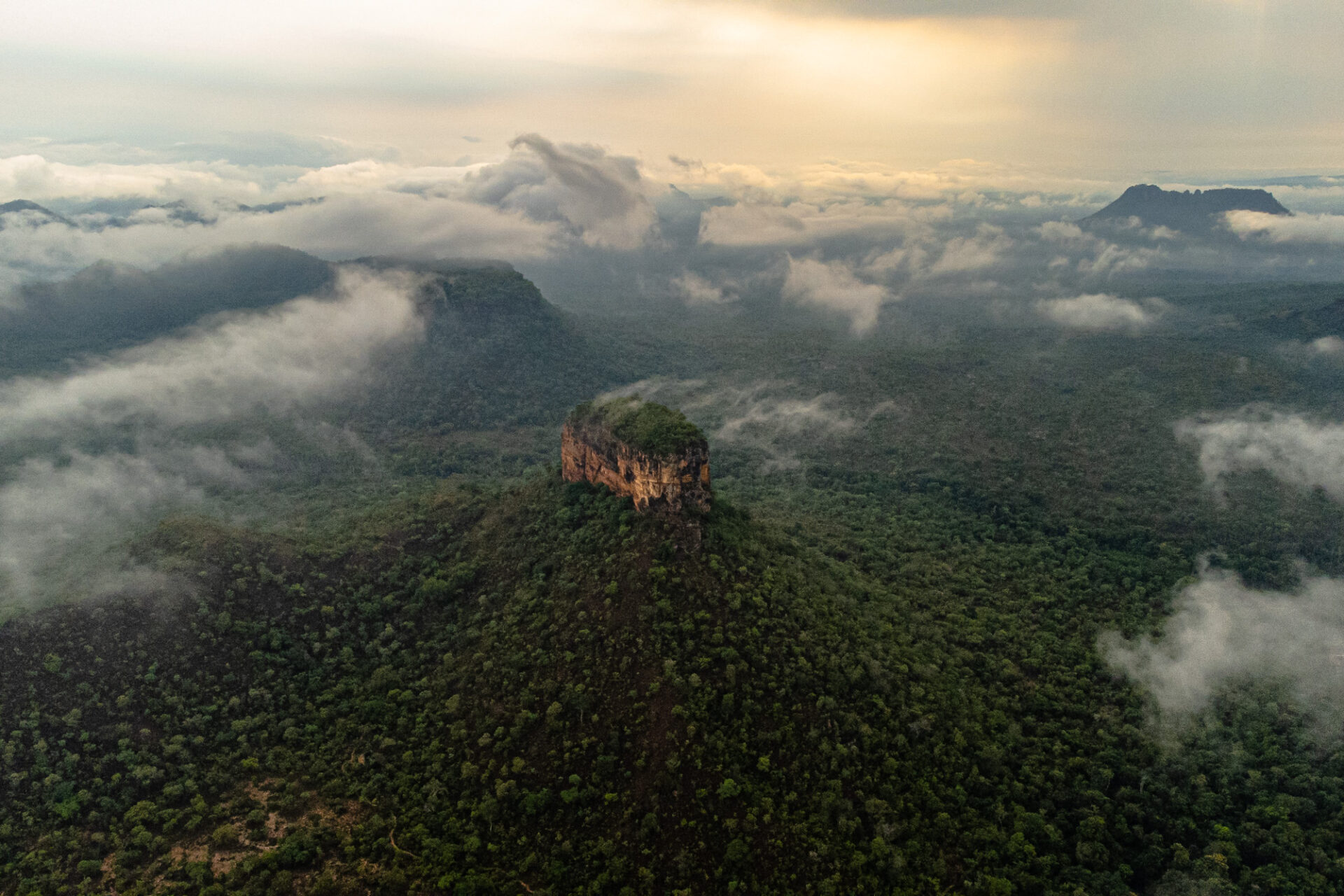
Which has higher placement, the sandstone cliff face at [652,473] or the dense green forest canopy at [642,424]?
the dense green forest canopy at [642,424]

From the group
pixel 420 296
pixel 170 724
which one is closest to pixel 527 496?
pixel 170 724

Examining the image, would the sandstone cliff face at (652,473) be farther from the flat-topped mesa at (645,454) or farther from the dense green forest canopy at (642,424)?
the dense green forest canopy at (642,424)

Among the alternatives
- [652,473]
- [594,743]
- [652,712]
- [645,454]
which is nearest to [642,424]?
[645,454]

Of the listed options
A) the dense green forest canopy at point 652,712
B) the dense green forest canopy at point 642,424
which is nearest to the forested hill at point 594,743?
the dense green forest canopy at point 652,712

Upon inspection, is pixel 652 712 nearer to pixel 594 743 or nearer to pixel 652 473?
pixel 594 743

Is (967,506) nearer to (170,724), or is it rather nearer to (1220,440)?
(1220,440)

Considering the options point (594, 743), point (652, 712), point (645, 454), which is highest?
point (645, 454)
